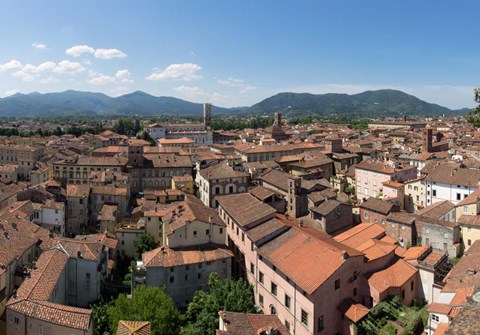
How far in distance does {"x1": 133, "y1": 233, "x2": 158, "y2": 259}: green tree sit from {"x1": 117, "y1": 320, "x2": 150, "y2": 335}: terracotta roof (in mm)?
20328

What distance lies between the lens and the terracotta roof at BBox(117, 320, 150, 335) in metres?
27.4

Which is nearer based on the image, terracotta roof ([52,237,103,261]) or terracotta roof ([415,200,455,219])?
terracotta roof ([52,237,103,261])

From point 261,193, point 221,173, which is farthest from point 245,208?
point 221,173

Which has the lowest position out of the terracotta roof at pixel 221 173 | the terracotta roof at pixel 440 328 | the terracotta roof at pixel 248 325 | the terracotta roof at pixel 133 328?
the terracotta roof at pixel 133 328

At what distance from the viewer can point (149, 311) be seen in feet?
105

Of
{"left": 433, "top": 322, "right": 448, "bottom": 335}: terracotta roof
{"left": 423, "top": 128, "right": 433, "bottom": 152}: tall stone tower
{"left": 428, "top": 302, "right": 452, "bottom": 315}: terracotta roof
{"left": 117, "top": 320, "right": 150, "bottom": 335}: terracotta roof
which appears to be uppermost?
{"left": 423, "top": 128, "right": 433, "bottom": 152}: tall stone tower

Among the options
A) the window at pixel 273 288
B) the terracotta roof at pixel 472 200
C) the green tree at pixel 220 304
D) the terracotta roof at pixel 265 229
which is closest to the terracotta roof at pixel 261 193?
the terracotta roof at pixel 265 229

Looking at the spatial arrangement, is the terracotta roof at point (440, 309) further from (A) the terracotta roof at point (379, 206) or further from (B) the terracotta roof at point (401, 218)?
(A) the terracotta roof at point (379, 206)

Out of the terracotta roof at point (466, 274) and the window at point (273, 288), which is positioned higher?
the terracotta roof at point (466, 274)

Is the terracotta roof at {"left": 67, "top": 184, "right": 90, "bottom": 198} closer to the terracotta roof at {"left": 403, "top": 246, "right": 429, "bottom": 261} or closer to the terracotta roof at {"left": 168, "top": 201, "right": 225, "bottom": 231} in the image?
the terracotta roof at {"left": 168, "top": 201, "right": 225, "bottom": 231}

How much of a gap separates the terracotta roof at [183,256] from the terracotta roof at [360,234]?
12.3 meters

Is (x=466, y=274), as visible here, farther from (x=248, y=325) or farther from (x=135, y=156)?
(x=135, y=156)

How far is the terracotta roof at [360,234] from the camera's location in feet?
141

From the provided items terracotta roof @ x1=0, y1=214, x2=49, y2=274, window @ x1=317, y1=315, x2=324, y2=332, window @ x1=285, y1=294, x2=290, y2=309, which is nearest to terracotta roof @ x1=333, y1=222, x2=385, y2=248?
window @ x1=285, y1=294, x2=290, y2=309
